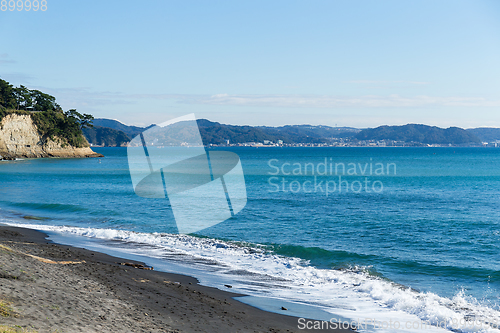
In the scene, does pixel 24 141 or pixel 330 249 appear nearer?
pixel 330 249

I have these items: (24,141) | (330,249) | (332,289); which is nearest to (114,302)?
(332,289)

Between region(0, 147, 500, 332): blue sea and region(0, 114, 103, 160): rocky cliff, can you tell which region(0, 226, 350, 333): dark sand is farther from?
region(0, 114, 103, 160): rocky cliff

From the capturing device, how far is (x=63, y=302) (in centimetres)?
725

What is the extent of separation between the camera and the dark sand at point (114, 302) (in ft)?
21.4

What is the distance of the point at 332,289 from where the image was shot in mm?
11375

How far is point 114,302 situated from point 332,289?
6.61m

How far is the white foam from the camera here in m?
9.04

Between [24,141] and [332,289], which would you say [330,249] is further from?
[24,141]

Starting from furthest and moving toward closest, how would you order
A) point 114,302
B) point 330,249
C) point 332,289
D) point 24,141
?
1. point 24,141
2. point 330,249
3. point 332,289
4. point 114,302

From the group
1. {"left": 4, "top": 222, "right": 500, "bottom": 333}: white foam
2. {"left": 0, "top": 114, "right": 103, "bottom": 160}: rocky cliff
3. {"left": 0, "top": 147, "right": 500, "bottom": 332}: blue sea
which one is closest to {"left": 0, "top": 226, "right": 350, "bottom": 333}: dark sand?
{"left": 0, "top": 147, "right": 500, "bottom": 332}: blue sea

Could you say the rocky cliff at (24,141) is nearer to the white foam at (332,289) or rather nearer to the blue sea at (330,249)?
the blue sea at (330,249)

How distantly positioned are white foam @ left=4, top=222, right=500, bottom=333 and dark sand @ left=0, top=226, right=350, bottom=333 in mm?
1733

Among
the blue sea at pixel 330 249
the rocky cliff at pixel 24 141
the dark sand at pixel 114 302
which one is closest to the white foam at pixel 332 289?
the blue sea at pixel 330 249

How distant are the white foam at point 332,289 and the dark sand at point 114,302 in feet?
5.69
